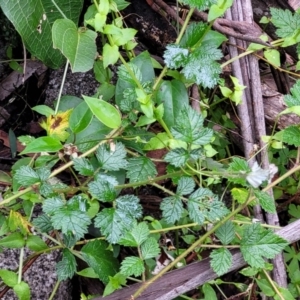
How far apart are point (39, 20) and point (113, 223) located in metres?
0.62

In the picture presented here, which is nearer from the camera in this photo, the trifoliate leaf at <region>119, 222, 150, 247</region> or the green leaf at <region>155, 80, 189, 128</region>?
the trifoliate leaf at <region>119, 222, 150, 247</region>

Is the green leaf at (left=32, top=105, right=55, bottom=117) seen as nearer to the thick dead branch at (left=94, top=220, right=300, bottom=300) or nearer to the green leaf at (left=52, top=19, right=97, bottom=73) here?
the green leaf at (left=52, top=19, right=97, bottom=73)

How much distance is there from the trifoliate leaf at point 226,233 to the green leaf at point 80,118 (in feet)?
1.22

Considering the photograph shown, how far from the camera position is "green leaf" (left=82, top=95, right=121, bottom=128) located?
0.97 metres

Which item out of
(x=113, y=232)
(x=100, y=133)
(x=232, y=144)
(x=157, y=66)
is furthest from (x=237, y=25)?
(x=113, y=232)

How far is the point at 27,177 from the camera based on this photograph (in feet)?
3.15

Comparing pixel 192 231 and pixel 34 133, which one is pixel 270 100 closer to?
pixel 192 231

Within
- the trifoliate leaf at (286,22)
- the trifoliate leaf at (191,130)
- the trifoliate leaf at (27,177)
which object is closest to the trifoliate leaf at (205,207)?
the trifoliate leaf at (191,130)

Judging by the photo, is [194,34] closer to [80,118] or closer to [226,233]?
[80,118]

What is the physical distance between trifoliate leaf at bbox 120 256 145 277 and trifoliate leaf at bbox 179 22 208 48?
0.51 metres

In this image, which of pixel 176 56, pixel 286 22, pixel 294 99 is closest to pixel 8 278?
pixel 176 56

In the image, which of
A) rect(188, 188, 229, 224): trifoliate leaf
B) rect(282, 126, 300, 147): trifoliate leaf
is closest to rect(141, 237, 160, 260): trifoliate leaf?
rect(188, 188, 229, 224): trifoliate leaf

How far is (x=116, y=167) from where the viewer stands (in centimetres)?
96

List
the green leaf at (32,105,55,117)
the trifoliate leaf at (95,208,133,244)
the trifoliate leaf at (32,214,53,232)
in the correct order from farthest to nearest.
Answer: the green leaf at (32,105,55,117) → the trifoliate leaf at (32,214,53,232) → the trifoliate leaf at (95,208,133,244)
